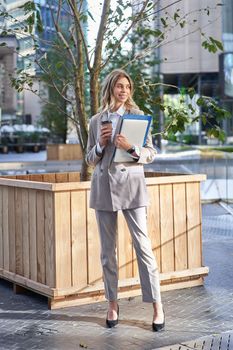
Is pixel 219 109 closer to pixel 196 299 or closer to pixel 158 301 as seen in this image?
pixel 196 299

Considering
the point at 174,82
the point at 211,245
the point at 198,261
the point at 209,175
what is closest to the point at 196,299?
the point at 198,261

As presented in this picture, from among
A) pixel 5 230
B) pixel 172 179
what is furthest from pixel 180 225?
pixel 5 230

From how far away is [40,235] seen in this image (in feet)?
20.8

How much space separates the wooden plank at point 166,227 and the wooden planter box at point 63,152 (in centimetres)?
2959

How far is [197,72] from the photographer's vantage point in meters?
55.1

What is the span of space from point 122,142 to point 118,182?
34 cm

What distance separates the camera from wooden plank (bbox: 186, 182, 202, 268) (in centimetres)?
685

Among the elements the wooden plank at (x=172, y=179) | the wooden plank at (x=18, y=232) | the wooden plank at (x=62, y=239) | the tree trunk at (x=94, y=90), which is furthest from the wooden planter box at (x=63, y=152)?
the wooden plank at (x=62, y=239)

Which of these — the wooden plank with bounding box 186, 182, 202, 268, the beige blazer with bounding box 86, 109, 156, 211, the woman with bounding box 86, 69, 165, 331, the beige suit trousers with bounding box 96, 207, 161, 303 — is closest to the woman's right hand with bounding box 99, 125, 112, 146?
the woman with bounding box 86, 69, 165, 331

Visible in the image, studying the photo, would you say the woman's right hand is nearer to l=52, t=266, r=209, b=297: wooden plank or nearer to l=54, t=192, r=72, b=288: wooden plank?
l=54, t=192, r=72, b=288: wooden plank

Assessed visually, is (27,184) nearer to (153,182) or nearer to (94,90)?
(153,182)

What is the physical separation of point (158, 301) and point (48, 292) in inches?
45.8

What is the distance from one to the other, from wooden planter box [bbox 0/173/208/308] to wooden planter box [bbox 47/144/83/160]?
2897cm

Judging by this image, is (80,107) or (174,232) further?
(80,107)
